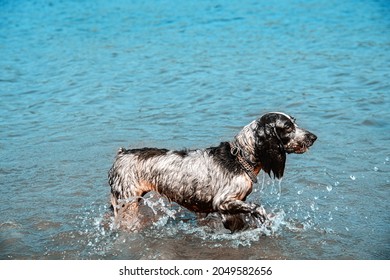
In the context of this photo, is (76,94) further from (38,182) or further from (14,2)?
(14,2)

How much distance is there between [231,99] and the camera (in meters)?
12.9

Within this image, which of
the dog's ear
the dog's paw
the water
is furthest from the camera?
the water

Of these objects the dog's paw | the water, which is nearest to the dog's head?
the dog's paw

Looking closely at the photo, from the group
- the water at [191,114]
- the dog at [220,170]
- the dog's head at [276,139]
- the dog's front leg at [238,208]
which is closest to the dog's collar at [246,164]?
the dog at [220,170]

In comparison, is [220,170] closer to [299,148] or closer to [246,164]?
[246,164]

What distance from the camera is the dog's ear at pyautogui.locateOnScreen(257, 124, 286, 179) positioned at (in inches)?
270

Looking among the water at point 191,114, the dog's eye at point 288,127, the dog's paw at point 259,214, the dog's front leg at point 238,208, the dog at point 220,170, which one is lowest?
the water at point 191,114

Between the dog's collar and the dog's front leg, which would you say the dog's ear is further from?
the dog's front leg

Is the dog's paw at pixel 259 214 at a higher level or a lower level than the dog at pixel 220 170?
lower

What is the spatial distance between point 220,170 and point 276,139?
65cm

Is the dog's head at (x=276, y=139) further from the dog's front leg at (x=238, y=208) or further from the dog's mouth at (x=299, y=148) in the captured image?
the dog's front leg at (x=238, y=208)

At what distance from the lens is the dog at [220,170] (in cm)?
693
